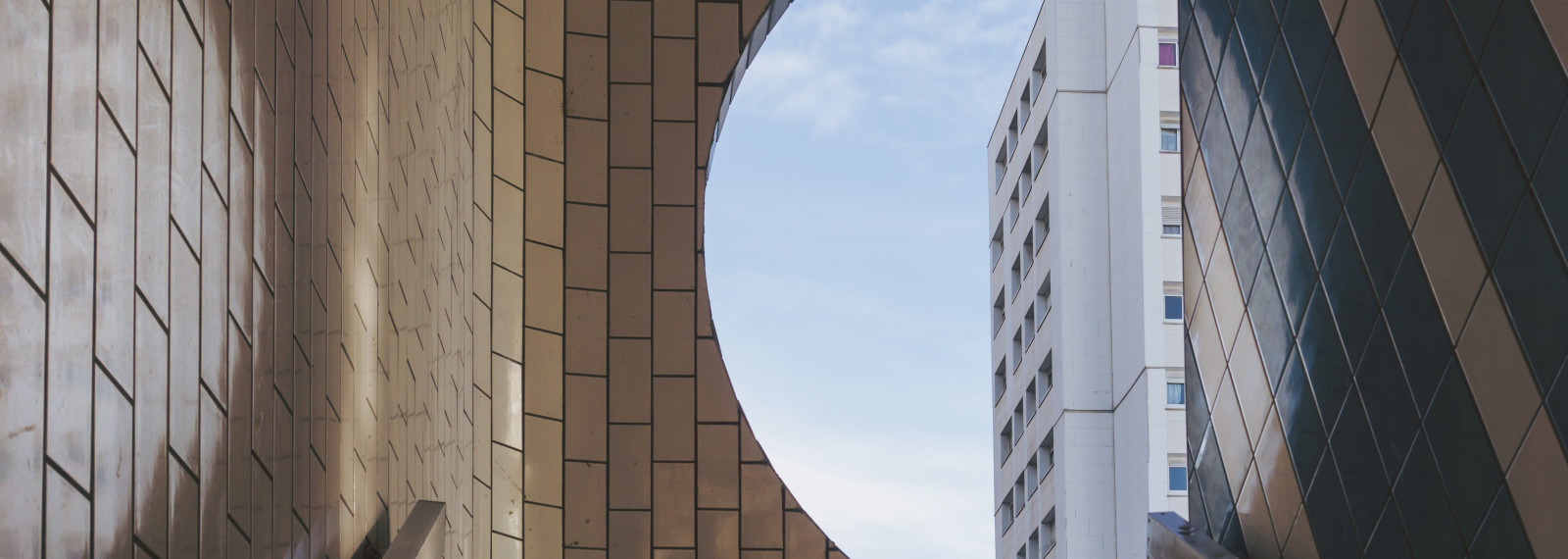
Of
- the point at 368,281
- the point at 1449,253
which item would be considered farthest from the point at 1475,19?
the point at 368,281

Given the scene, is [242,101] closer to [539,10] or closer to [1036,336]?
[539,10]

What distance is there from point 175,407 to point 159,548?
0.38 meters

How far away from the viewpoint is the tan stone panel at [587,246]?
11.9 meters

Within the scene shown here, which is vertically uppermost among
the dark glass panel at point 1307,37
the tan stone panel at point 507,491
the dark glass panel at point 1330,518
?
the dark glass panel at point 1307,37

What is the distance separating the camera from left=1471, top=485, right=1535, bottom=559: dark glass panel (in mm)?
7508

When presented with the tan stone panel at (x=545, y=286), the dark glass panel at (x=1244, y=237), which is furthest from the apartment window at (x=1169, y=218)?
the tan stone panel at (x=545, y=286)

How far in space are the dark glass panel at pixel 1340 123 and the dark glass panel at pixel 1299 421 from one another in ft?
4.74

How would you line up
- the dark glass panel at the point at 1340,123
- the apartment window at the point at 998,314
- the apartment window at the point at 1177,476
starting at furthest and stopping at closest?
the apartment window at the point at 998,314
the apartment window at the point at 1177,476
the dark glass panel at the point at 1340,123

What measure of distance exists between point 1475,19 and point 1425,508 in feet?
9.64

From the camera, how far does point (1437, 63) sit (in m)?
8.09

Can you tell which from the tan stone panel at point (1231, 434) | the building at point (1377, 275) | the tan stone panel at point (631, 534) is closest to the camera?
the building at point (1377, 275)

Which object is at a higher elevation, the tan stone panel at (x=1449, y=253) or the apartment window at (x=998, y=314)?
the apartment window at (x=998, y=314)

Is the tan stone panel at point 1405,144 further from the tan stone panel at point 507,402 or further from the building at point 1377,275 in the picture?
the tan stone panel at point 507,402

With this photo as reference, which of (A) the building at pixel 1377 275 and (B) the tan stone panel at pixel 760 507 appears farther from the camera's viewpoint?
(B) the tan stone panel at pixel 760 507
